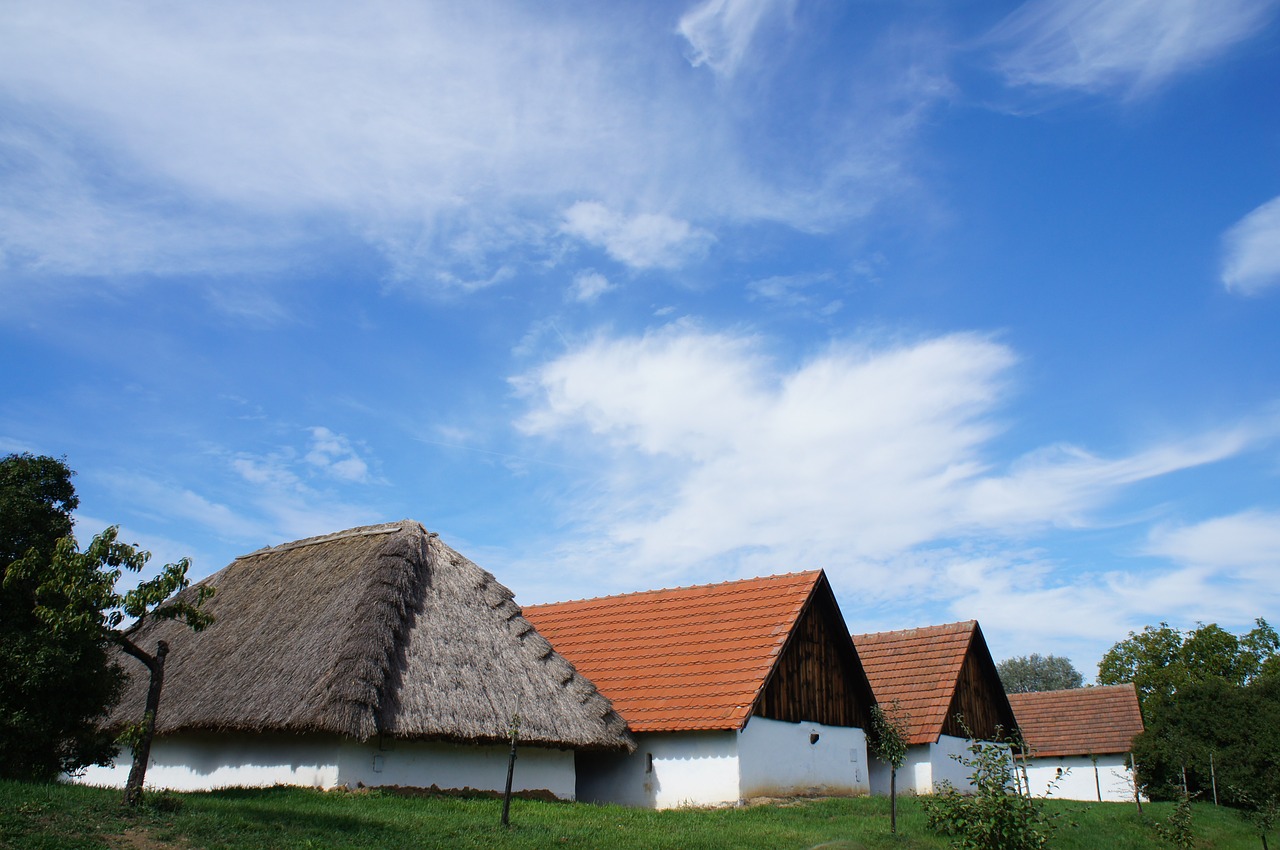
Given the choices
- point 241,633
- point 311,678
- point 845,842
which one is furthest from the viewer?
point 241,633

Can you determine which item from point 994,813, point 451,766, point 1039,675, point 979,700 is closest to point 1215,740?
point 979,700

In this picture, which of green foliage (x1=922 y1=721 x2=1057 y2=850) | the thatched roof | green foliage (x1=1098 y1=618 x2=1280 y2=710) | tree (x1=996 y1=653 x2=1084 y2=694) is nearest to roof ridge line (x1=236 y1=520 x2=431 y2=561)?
the thatched roof

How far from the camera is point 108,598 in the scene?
10273 mm

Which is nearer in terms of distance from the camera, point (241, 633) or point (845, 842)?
point (845, 842)

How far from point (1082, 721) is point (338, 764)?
2899cm

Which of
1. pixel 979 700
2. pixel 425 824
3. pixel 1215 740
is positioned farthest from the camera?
pixel 1215 740

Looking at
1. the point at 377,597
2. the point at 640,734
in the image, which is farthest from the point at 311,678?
the point at 640,734

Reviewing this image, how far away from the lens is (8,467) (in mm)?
11859

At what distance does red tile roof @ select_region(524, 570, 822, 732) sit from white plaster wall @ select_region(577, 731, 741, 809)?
1.55 ft

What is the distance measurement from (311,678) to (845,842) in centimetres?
867

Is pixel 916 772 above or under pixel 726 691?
under

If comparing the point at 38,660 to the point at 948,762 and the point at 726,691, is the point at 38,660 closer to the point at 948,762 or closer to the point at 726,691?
the point at 726,691

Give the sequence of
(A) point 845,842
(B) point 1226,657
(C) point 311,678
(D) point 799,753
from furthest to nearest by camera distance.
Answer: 1. (B) point 1226,657
2. (D) point 799,753
3. (C) point 311,678
4. (A) point 845,842

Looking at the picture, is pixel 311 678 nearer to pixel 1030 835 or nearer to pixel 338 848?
pixel 338 848
